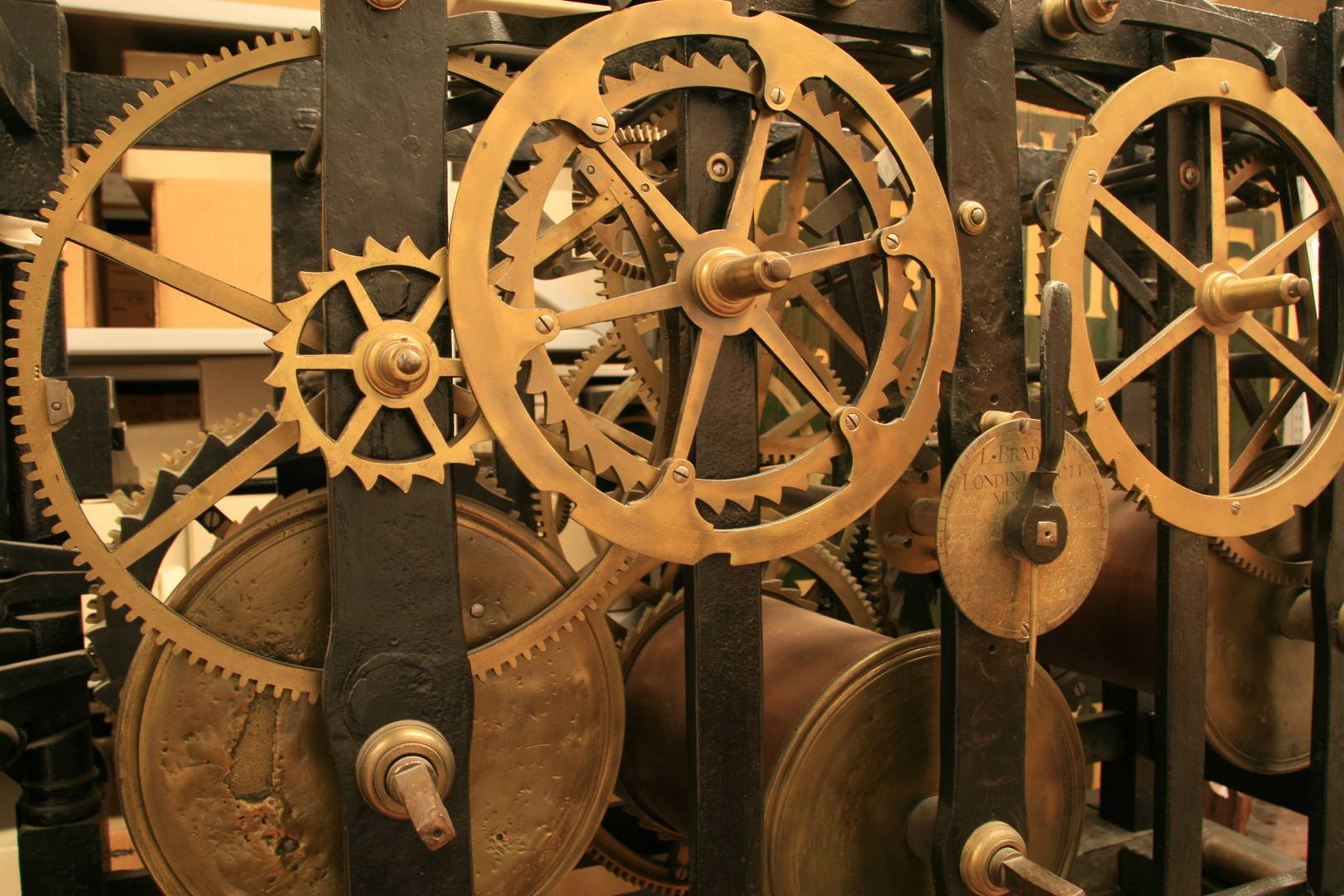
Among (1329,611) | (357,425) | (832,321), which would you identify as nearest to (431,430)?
(357,425)

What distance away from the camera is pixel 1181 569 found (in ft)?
4.19

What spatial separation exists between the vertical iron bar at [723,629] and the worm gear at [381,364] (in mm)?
243

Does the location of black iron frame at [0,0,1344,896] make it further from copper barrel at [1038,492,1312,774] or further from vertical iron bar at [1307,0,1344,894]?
copper barrel at [1038,492,1312,774]

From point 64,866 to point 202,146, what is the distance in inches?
36.7

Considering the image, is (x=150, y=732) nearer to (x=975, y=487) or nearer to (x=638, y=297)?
(x=638, y=297)

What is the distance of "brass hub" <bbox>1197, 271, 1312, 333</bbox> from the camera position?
117cm

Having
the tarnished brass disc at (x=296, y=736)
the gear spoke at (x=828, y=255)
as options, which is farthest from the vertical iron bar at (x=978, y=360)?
the tarnished brass disc at (x=296, y=736)

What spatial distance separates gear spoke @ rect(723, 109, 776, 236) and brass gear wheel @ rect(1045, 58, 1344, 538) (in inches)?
13.2

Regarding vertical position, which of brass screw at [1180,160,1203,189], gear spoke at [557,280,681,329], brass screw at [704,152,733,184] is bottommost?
gear spoke at [557,280,681,329]

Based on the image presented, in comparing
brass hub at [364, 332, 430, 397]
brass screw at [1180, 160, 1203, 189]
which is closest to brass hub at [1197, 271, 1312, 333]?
brass screw at [1180, 160, 1203, 189]

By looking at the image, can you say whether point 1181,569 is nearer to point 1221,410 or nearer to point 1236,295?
point 1221,410

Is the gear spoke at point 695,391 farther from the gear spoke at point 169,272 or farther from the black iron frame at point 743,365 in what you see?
the gear spoke at point 169,272

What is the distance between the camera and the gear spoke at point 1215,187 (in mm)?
1269

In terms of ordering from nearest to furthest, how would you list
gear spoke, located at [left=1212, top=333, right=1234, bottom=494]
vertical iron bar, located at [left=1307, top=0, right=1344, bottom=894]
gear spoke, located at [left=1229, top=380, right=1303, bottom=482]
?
gear spoke, located at [left=1212, top=333, right=1234, bottom=494]
vertical iron bar, located at [left=1307, top=0, right=1344, bottom=894]
gear spoke, located at [left=1229, top=380, right=1303, bottom=482]
